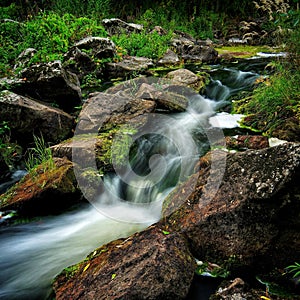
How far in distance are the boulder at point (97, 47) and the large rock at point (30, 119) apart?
412 centimetres

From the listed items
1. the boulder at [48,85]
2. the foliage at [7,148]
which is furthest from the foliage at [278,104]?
the foliage at [7,148]

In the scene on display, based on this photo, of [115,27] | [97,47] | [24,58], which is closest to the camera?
[24,58]

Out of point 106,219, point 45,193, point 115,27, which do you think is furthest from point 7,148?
point 115,27

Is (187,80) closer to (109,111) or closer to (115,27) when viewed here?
(109,111)

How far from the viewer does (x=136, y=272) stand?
2.28 m

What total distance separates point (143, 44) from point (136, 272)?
9.95 m

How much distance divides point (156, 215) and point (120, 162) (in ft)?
3.77

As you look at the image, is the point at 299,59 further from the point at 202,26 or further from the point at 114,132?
the point at 202,26

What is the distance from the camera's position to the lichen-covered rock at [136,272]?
2.21 metres

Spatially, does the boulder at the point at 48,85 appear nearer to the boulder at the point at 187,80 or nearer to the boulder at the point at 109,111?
the boulder at the point at 109,111

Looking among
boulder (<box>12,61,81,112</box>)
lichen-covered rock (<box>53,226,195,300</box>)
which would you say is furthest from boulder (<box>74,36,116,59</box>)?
lichen-covered rock (<box>53,226,195,300</box>)

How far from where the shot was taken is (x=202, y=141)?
517 cm

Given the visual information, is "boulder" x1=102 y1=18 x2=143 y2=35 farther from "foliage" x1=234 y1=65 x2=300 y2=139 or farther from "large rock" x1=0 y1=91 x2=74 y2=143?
"foliage" x1=234 y1=65 x2=300 y2=139

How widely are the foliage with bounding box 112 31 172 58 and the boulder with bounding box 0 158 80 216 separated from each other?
741 centimetres
